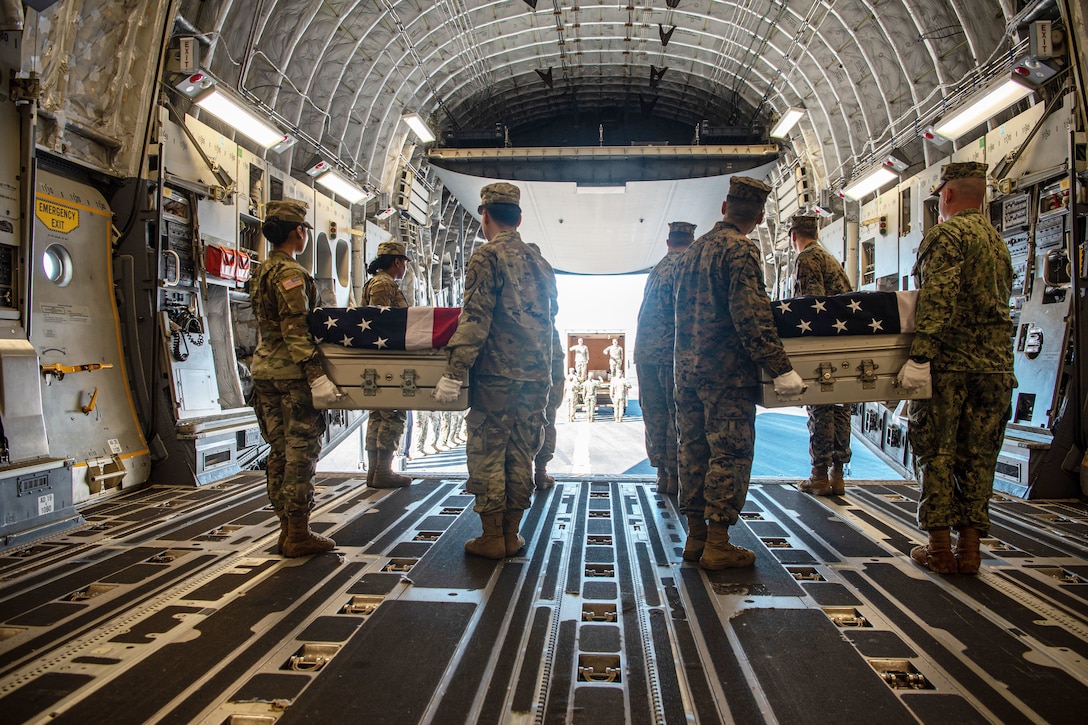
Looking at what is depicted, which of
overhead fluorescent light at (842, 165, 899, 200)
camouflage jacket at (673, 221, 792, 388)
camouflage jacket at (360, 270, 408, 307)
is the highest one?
overhead fluorescent light at (842, 165, 899, 200)

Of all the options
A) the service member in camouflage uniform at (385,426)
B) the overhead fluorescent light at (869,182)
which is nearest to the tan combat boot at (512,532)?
the service member in camouflage uniform at (385,426)

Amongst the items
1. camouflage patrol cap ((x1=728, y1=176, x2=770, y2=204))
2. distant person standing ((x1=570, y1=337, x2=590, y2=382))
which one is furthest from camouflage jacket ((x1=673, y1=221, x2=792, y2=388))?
distant person standing ((x1=570, y1=337, x2=590, y2=382))

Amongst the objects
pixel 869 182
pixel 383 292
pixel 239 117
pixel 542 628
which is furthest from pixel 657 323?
pixel 869 182

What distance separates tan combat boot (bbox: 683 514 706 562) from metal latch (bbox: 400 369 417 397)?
70.0 inches

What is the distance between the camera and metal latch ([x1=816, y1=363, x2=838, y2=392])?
3.40 m

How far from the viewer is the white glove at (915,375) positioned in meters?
3.16

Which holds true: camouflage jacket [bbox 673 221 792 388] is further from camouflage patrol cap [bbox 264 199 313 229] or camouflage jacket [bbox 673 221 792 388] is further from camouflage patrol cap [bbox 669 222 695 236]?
camouflage patrol cap [bbox 264 199 313 229]

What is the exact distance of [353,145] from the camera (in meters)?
10.1

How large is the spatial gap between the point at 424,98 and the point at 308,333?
909 centimetres

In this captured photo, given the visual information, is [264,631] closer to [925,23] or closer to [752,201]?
[752,201]

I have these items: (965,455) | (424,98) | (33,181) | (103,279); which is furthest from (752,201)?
(424,98)

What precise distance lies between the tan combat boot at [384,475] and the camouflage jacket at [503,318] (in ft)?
6.88

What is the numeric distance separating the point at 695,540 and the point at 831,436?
2134 millimetres

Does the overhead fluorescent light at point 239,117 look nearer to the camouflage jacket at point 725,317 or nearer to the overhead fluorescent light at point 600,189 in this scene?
the camouflage jacket at point 725,317
